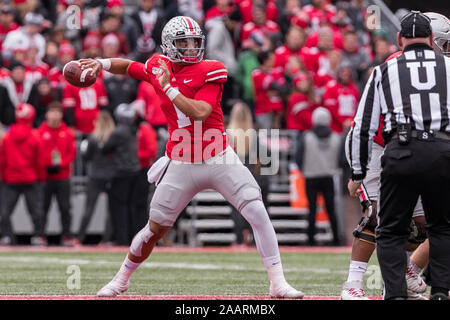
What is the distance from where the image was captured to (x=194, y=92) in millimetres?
7441

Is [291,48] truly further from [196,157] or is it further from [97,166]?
[196,157]

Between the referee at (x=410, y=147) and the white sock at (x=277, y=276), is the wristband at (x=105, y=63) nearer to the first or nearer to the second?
the white sock at (x=277, y=276)

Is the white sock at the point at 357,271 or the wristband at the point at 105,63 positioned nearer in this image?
the white sock at the point at 357,271

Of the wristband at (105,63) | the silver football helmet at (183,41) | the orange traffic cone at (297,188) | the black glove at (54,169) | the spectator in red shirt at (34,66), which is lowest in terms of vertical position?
the orange traffic cone at (297,188)

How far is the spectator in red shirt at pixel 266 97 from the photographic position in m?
16.0

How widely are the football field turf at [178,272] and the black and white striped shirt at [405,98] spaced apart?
5.54 feet

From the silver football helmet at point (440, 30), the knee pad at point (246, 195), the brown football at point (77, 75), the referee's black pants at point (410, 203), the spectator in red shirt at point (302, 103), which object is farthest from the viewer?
the spectator in red shirt at point (302, 103)

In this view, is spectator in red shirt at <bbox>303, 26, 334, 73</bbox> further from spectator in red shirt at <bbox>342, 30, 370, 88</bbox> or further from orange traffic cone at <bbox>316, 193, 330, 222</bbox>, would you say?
orange traffic cone at <bbox>316, 193, 330, 222</bbox>

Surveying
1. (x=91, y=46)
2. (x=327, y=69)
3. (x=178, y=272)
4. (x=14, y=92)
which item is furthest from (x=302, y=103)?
(x=178, y=272)

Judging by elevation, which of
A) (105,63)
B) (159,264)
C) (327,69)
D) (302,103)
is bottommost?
(159,264)

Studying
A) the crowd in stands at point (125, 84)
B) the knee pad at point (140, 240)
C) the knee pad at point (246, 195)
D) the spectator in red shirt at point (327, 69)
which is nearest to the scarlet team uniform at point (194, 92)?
the knee pad at point (246, 195)

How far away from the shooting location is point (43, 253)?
13.5 m

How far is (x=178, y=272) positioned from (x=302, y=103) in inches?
231

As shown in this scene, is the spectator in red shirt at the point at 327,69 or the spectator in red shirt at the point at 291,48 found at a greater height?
the spectator in red shirt at the point at 291,48
